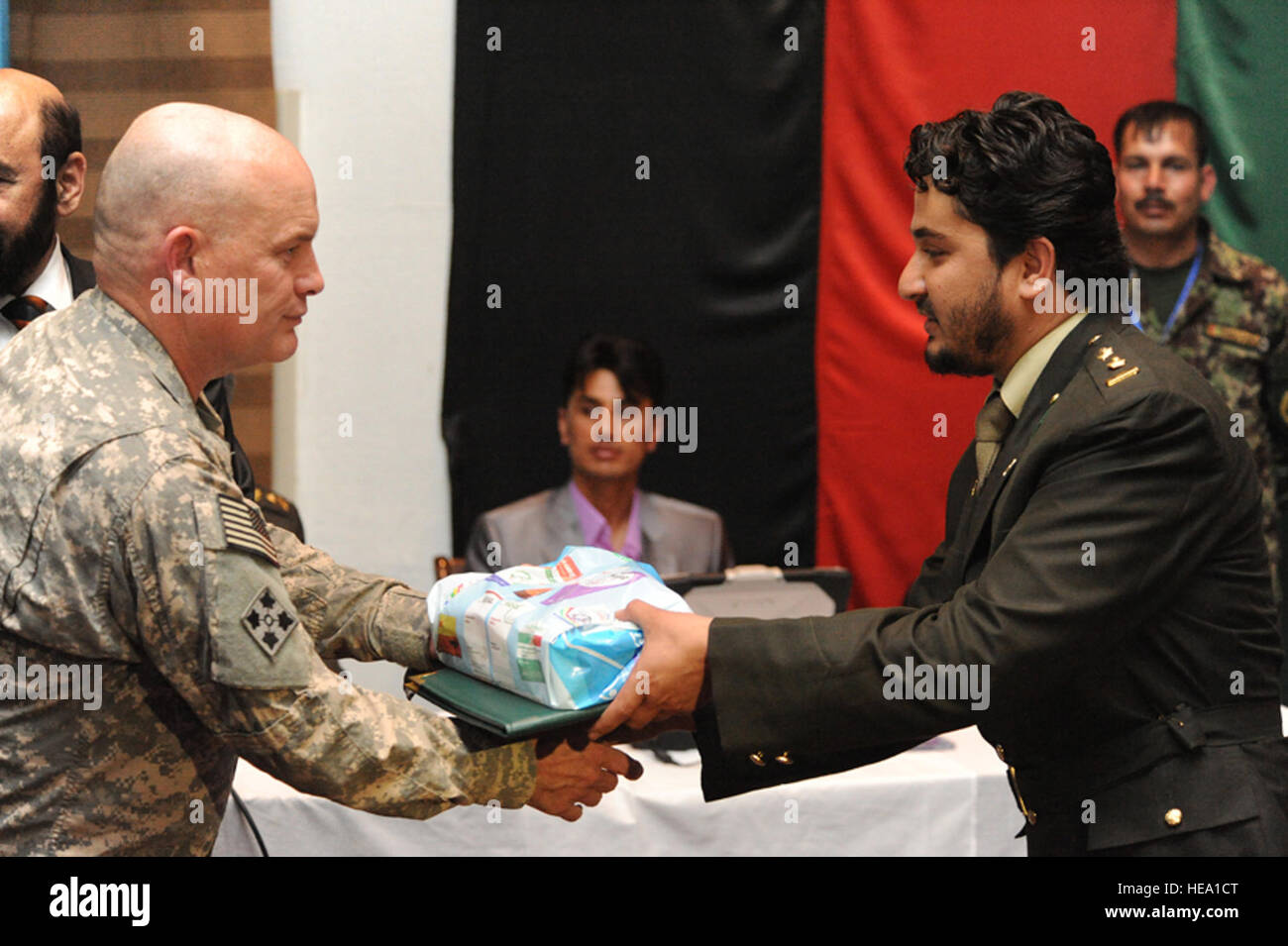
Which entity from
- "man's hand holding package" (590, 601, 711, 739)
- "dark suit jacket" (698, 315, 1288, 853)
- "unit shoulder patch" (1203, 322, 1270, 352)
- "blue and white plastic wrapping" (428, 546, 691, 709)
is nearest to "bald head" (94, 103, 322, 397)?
"blue and white plastic wrapping" (428, 546, 691, 709)

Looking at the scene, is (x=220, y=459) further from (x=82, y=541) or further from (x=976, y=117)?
(x=976, y=117)

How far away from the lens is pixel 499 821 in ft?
8.75

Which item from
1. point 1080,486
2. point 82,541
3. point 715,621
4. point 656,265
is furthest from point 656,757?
point 656,265

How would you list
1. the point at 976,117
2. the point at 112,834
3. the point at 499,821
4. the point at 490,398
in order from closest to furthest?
1. the point at 112,834
2. the point at 976,117
3. the point at 499,821
4. the point at 490,398

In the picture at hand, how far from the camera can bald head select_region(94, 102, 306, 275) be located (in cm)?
163

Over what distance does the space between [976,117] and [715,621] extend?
34.3 inches

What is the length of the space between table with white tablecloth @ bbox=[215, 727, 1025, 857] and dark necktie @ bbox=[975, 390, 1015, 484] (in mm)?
925

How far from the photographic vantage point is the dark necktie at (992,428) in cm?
202

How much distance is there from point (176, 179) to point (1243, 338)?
3.57 m

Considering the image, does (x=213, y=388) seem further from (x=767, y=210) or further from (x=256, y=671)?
(x=767, y=210)

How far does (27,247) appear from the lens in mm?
2656

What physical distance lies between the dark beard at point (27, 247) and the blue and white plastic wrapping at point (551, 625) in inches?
49.3

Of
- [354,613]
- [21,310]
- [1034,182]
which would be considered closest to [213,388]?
[21,310]

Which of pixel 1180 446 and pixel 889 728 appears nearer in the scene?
pixel 1180 446
